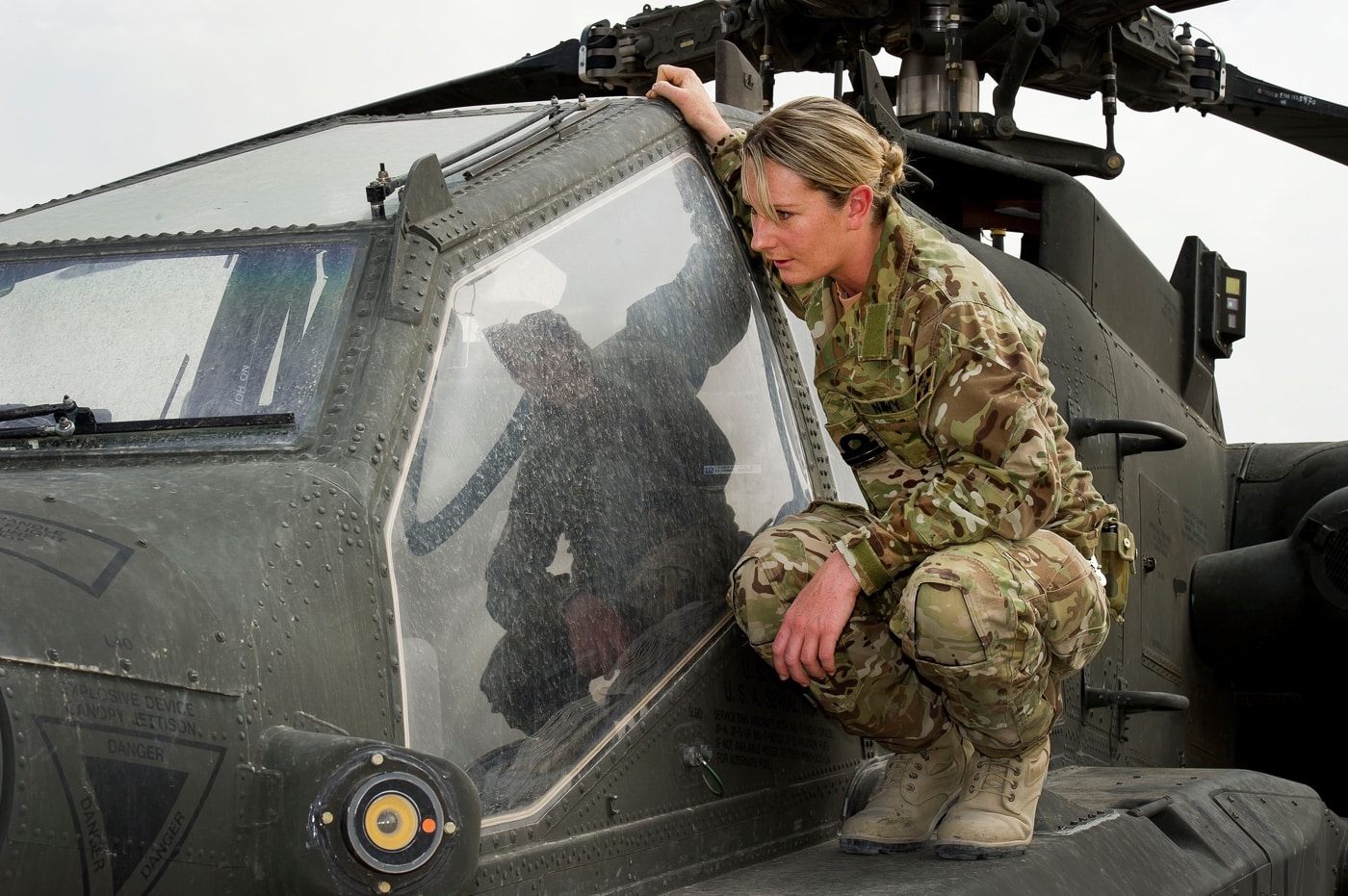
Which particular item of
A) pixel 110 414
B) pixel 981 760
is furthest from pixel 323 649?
pixel 981 760

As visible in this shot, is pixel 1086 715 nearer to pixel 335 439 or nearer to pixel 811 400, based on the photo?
pixel 811 400

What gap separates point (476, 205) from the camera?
2.59 m

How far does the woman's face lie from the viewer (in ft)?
8.92

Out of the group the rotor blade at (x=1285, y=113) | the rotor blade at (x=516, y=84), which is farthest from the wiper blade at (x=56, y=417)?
the rotor blade at (x=1285, y=113)

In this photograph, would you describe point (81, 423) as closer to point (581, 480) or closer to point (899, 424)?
point (581, 480)

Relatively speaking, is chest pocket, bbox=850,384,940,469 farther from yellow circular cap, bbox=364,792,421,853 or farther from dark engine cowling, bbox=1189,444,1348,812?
dark engine cowling, bbox=1189,444,1348,812

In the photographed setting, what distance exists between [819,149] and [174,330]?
1068 mm

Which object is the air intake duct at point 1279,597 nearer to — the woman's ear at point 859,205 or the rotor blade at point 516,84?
the woman's ear at point 859,205

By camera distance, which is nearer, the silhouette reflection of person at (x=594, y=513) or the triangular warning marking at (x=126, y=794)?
the triangular warning marking at (x=126, y=794)

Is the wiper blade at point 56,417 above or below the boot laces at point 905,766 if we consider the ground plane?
above

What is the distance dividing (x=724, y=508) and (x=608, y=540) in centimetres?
37

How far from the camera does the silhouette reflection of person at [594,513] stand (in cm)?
235

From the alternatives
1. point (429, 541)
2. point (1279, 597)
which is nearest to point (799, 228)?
point (429, 541)

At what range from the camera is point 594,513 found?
2521 millimetres
